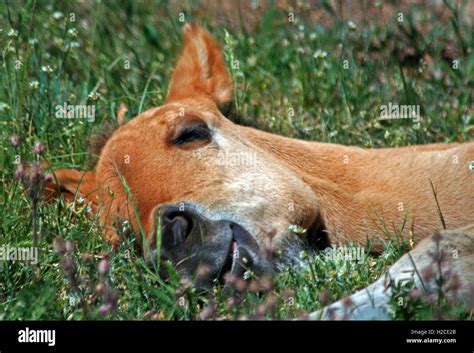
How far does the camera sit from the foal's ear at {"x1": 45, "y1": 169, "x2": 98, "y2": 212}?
225 inches

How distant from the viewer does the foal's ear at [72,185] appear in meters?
5.71

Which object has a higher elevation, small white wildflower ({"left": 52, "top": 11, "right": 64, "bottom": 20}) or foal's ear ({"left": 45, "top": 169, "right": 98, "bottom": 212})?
small white wildflower ({"left": 52, "top": 11, "right": 64, "bottom": 20})

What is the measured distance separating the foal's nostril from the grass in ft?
0.60

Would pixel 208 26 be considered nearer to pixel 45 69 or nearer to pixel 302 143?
pixel 45 69

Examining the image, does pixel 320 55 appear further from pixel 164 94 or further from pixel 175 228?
pixel 175 228

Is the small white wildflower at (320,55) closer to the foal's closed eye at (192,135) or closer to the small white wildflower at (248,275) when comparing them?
the foal's closed eye at (192,135)

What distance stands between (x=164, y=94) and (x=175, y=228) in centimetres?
266

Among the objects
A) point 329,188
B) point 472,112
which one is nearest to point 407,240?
point 329,188

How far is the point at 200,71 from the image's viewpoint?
6.23 metres

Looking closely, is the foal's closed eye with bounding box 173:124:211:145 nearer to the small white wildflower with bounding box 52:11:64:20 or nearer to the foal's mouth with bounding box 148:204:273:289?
the foal's mouth with bounding box 148:204:273:289

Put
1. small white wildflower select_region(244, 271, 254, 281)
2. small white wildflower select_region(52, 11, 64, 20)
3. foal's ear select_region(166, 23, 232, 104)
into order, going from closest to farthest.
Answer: small white wildflower select_region(244, 271, 254, 281) → foal's ear select_region(166, 23, 232, 104) → small white wildflower select_region(52, 11, 64, 20)

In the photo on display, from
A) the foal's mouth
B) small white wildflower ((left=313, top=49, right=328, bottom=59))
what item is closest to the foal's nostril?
the foal's mouth

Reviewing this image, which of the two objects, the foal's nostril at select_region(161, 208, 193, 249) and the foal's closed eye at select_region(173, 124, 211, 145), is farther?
the foal's closed eye at select_region(173, 124, 211, 145)

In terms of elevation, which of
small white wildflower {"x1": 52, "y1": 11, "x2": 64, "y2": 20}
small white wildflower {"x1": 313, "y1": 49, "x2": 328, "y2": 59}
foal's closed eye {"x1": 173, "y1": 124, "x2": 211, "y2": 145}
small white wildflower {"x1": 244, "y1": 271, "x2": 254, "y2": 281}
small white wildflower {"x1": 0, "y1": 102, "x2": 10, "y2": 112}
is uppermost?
small white wildflower {"x1": 52, "y1": 11, "x2": 64, "y2": 20}
